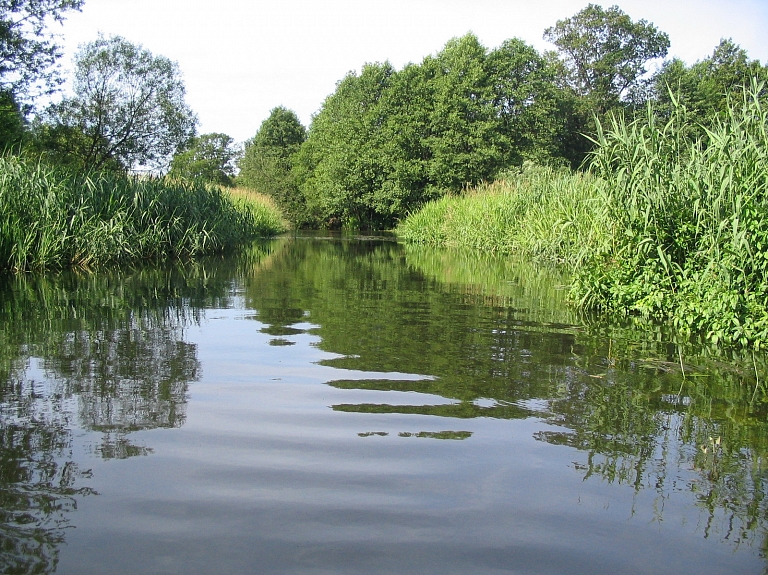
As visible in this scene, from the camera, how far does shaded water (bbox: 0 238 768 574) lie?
7.98 feet

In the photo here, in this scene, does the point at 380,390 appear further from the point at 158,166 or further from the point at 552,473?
the point at 158,166

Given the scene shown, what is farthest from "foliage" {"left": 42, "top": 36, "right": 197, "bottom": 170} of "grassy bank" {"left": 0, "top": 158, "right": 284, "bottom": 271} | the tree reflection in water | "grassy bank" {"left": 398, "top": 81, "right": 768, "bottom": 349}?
"grassy bank" {"left": 398, "top": 81, "right": 768, "bottom": 349}

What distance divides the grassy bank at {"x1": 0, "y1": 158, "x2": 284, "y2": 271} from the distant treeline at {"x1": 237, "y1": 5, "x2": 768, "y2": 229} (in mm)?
21660

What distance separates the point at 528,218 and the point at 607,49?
3902cm

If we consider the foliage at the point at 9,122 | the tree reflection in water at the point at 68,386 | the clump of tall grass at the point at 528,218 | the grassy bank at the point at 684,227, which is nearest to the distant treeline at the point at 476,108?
the clump of tall grass at the point at 528,218

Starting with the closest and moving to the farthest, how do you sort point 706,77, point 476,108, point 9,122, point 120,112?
point 9,122 → point 120,112 → point 476,108 → point 706,77

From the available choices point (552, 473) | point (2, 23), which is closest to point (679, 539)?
point (552, 473)

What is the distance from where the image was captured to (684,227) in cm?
699

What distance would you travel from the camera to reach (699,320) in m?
6.68

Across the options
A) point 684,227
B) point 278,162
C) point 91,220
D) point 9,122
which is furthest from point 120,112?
point 684,227

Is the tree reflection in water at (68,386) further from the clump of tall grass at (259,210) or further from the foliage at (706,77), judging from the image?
the foliage at (706,77)

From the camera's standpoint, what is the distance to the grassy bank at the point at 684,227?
612 centimetres

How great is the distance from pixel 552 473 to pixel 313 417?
1437 millimetres

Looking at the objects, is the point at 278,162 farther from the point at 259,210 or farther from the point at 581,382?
the point at 581,382
